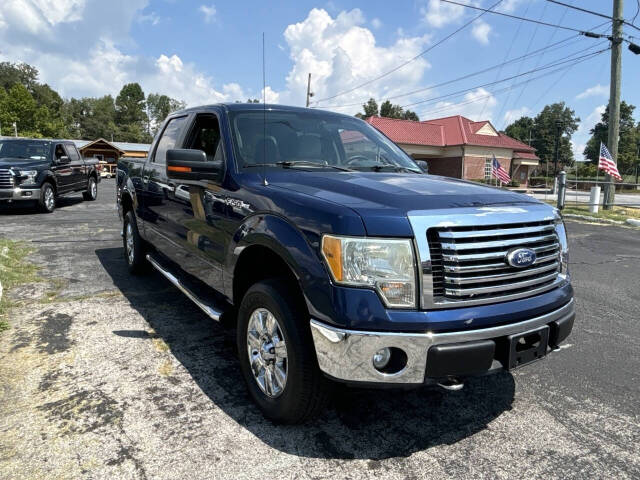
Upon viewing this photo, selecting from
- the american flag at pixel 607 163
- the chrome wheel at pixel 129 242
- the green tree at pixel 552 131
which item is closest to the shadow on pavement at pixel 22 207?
the chrome wheel at pixel 129 242

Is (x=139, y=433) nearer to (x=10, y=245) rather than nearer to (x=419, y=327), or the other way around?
(x=419, y=327)

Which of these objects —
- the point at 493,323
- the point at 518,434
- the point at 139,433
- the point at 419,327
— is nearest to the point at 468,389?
the point at 518,434

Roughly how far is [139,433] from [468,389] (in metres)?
2.08

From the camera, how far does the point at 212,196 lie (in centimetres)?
327

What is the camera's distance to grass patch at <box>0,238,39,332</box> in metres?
4.50

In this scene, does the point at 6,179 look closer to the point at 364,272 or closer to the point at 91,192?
the point at 91,192

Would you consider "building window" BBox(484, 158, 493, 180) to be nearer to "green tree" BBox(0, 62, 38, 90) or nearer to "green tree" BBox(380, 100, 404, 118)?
"green tree" BBox(380, 100, 404, 118)

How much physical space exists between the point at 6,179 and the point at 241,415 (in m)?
10.8

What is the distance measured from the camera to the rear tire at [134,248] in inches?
218

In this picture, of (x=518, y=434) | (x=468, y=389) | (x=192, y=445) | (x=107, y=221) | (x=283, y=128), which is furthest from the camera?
(x=107, y=221)

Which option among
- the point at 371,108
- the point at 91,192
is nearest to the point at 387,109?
the point at 371,108

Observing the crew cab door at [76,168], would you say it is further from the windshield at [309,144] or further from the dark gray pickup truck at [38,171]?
the windshield at [309,144]

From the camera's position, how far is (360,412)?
2.77 meters

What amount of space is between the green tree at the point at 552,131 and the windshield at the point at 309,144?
95.9 meters
